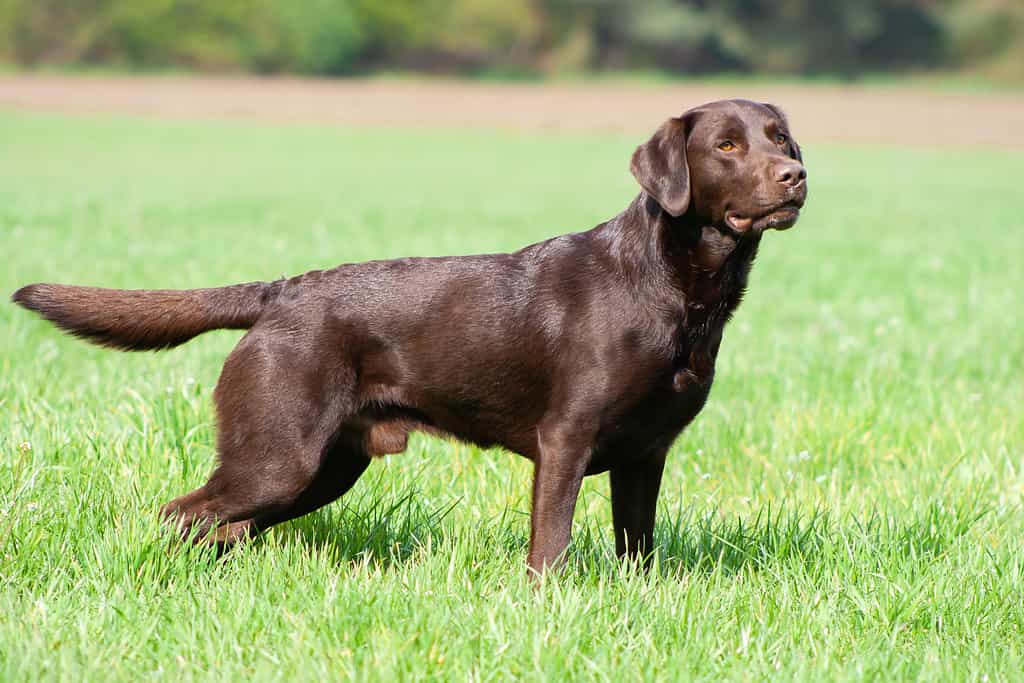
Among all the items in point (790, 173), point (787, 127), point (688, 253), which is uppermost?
point (787, 127)

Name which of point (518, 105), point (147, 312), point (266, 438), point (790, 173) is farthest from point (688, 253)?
point (518, 105)

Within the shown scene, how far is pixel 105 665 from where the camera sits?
110 inches

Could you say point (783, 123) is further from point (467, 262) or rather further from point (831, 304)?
point (831, 304)

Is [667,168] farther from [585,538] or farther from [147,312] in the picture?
[147,312]

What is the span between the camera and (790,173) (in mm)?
3459

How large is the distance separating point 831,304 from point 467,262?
6762 mm

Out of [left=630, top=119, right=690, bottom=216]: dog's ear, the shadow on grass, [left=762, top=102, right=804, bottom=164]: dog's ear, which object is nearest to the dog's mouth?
[left=630, top=119, right=690, bottom=216]: dog's ear

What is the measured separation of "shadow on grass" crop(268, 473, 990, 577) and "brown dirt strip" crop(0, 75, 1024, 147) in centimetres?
3643

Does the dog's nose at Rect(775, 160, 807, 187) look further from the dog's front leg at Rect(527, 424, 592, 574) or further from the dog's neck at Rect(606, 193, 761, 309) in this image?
the dog's front leg at Rect(527, 424, 592, 574)

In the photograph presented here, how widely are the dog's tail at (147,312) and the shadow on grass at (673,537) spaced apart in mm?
727

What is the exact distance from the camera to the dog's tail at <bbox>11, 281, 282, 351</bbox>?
3.64 m

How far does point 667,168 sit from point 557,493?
3.36 feet

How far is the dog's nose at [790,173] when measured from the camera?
346 cm

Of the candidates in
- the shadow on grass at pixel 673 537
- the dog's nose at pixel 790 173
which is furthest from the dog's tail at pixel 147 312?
the dog's nose at pixel 790 173
